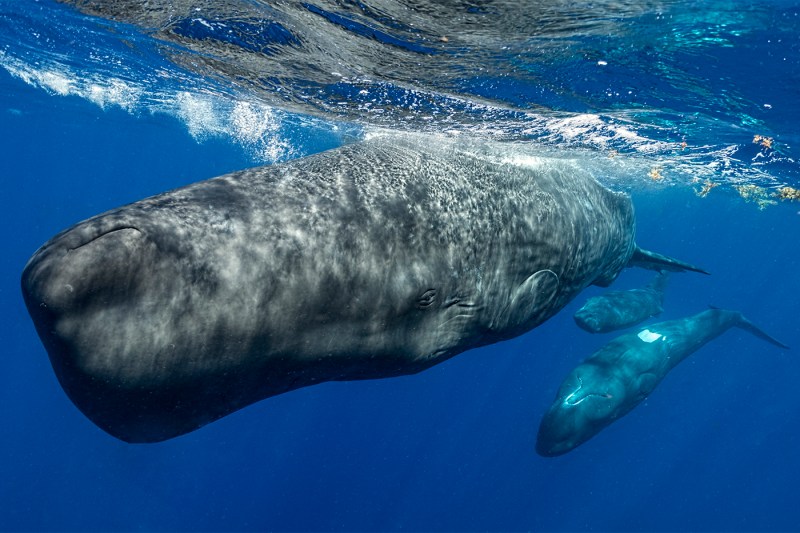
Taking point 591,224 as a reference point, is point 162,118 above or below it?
below

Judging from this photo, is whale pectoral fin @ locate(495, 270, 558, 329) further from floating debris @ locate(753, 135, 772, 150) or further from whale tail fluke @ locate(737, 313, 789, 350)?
whale tail fluke @ locate(737, 313, 789, 350)

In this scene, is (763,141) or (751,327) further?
(751,327)

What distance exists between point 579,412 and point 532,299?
9.24 m

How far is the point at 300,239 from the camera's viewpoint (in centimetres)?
300

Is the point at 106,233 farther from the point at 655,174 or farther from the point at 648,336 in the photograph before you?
the point at 655,174

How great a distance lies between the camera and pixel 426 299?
367 cm

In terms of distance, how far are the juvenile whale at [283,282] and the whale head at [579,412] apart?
893 cm

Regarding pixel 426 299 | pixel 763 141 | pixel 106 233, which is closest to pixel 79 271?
pixel 106 233

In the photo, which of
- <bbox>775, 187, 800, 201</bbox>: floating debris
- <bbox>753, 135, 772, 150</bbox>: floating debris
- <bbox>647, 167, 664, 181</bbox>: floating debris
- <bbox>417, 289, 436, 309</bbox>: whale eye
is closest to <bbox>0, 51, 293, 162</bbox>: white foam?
<bbox>753, 135, 772, 150</bbox>: floating debris

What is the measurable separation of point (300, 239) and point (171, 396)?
1059mm

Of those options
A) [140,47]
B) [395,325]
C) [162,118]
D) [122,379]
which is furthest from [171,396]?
[162,118]

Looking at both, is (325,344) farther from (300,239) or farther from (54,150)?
(54,150)

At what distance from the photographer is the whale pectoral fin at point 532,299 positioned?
460 cm

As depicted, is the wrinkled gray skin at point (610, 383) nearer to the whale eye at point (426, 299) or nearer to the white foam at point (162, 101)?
the whale eye at point (426, 299)
